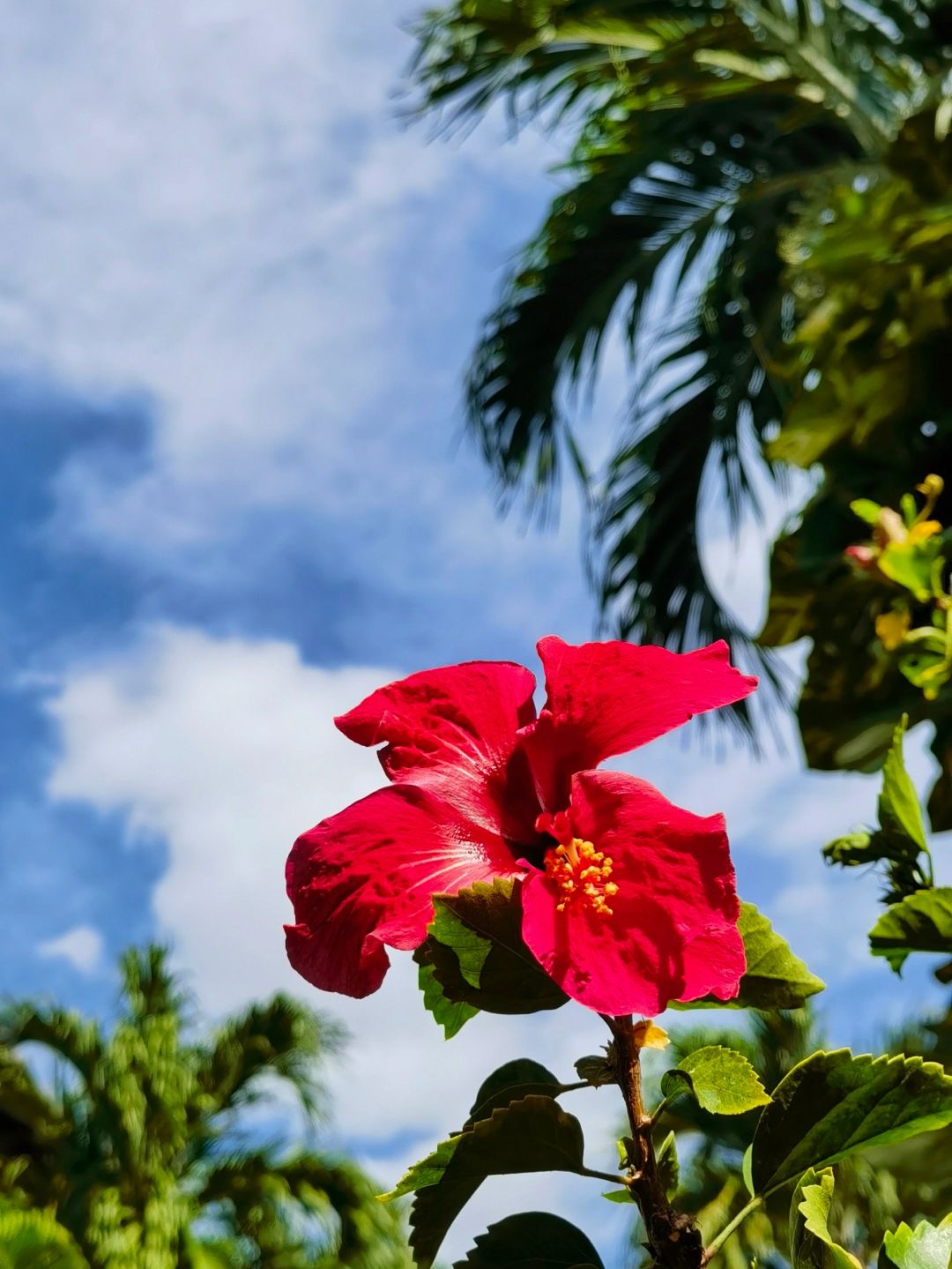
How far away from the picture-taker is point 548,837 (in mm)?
333

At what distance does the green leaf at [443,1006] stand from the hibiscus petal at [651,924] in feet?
0.14

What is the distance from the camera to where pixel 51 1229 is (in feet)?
8.21

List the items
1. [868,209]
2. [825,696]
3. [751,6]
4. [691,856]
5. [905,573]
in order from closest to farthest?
[691,856] < [905,573] < [825,696] < [868,209] < [751,6]

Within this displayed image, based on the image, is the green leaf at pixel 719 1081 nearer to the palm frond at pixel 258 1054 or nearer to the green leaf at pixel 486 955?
the green leaf at pixel 486 955

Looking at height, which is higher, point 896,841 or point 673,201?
point 673,201

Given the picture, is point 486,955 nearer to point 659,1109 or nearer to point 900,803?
point 659,1109

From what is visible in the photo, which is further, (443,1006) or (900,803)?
(900,803)

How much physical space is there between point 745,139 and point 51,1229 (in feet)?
10.3

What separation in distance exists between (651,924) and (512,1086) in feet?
0.22

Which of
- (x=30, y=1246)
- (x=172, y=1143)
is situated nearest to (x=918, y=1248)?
(x=30, y=1246)

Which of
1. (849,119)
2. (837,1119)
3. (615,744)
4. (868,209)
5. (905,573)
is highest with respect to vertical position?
(849,119)

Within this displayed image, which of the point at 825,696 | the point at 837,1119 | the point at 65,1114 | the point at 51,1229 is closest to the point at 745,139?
the point at 825,696

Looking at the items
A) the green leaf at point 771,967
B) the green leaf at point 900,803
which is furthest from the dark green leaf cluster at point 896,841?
the green leaf at point 771,967

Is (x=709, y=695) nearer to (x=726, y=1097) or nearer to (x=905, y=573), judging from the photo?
(x=726, y=1097)
